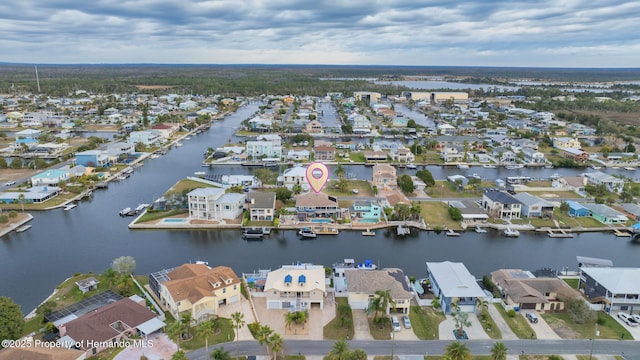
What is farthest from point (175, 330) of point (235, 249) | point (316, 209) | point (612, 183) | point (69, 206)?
point (612, 183)

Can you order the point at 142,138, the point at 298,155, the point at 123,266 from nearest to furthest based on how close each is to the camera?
the point at 123,266 < the point at 298,155 < the point at 142,138

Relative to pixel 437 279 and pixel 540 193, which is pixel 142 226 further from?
pixel 540 193

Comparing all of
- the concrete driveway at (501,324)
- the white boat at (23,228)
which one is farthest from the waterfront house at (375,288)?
the white boat at (23,228)

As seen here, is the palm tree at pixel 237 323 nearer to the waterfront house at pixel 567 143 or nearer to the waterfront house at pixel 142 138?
the waterfront house at pixel 142 138

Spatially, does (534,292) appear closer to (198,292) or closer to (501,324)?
(501,324)

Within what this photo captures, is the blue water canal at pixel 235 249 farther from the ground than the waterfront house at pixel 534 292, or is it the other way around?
the waterfront house at pixel 534 292

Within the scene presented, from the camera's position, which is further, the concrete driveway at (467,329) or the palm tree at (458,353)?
the concrete driveway at (467,329)

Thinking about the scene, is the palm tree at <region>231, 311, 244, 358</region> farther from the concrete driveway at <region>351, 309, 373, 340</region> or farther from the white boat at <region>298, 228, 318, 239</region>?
the white boat at <region>298, 228, 318, 239</region>
